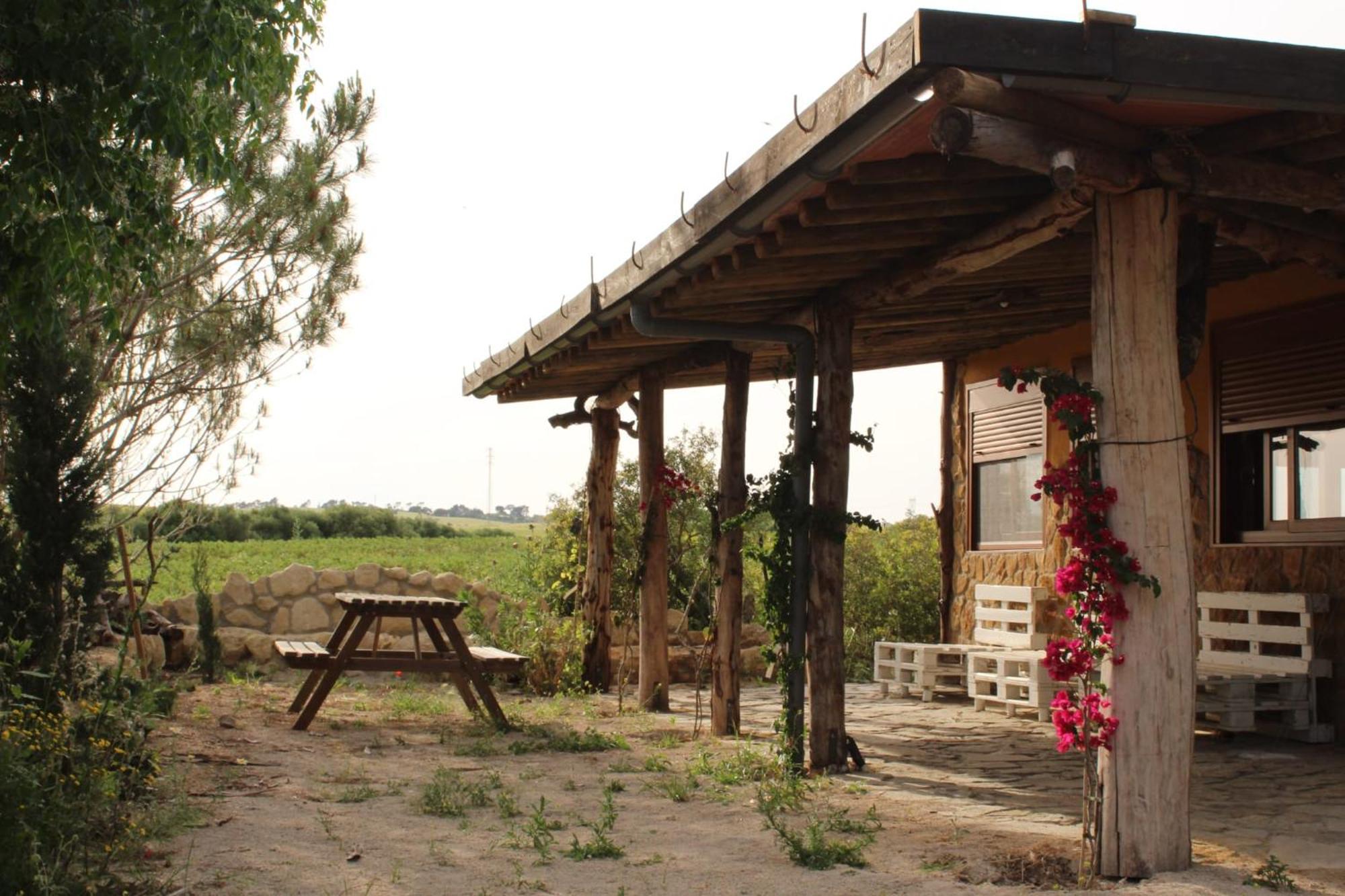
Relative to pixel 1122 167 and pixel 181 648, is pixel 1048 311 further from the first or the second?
pixel 181 648

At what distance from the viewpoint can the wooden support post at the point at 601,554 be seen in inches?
465

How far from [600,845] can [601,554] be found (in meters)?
6.45

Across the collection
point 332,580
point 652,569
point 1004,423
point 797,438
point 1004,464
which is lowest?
point 332,580

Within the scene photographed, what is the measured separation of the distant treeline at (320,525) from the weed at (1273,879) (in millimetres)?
22829

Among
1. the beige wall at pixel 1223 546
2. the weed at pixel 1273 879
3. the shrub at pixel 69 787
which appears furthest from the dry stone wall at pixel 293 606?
the weed at pixel 1273 879

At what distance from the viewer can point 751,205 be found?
577 cm

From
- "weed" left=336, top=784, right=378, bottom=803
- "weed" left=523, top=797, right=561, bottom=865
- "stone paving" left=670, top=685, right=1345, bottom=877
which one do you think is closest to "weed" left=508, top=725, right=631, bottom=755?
"stone paving" left=670, top=685, right=1345, bottom=877

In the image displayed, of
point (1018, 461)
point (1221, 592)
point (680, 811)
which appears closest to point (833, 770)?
point (680, 811)

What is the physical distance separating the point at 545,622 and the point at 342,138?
4698mm

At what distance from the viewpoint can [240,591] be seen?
13203mm

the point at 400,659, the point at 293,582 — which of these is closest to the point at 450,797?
the point at 400,659

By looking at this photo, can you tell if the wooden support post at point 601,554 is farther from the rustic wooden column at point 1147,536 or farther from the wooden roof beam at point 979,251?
the rustic wooden column at point 1147,536

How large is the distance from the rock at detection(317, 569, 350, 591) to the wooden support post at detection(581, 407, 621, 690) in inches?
127

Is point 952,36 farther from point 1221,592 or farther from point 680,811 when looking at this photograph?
point 1221,592
